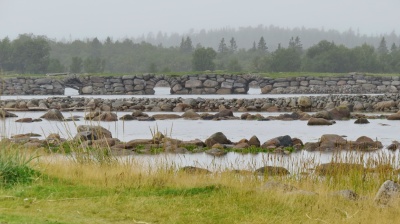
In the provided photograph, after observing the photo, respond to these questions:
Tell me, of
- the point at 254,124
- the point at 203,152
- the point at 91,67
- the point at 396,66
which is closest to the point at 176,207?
the point at 203,152

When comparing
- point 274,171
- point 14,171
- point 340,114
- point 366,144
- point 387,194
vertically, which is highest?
point 14,171

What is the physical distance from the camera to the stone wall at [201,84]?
57688 mm

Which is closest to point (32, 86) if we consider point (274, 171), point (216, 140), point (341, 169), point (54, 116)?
point (54, 116)

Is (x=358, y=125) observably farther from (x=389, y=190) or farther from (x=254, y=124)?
(x=389, y=190)

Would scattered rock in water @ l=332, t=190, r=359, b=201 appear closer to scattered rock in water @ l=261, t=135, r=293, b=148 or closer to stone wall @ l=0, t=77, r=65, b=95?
scattered rock in water @ l=261, t=135, r=293, b=148

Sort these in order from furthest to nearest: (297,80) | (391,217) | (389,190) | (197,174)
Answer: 1. (297,80)
2. (197,174)
3. (389,190)
4. (391,217)

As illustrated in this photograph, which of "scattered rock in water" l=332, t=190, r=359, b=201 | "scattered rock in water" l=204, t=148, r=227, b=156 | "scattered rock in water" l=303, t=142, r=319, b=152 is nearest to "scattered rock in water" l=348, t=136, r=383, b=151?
"scattered rock in water" l=303, t=142, r=319, b=152

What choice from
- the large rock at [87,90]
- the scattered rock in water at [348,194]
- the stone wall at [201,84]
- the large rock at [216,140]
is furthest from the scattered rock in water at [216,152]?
the large rock at [87,90]

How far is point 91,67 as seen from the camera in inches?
3273

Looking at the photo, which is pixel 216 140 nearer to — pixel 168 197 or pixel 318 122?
pixel 318 122

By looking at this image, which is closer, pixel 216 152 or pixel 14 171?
pixel 14 171

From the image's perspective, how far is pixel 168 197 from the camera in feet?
33.9

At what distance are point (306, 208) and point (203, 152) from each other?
29.6 ft

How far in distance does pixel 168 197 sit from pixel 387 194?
3379mm
